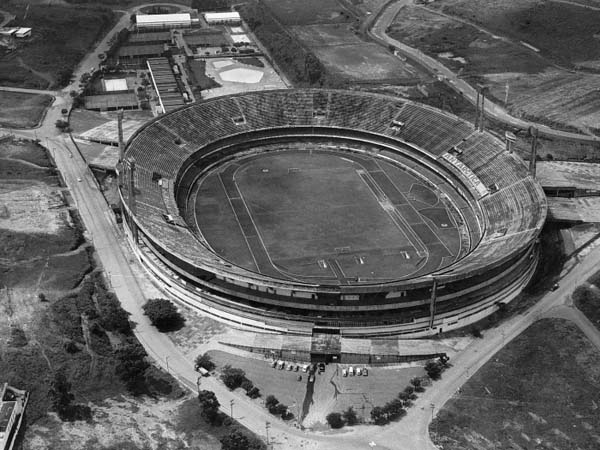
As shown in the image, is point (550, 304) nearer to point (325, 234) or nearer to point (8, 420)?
point (325, 234)

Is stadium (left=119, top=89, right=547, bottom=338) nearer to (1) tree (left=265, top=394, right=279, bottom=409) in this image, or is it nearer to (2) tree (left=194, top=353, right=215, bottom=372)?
(2) tree (left=194, top=353, right=215, bottom=372)

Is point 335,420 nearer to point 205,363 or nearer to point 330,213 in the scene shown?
point 205,363

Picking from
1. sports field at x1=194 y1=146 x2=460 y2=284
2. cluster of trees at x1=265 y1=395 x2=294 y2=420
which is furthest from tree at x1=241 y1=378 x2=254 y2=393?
sports field at x1=194 y1=146 x2=460 y2=284

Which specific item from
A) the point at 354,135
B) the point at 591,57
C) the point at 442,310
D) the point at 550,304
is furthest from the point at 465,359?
the point at 591,57

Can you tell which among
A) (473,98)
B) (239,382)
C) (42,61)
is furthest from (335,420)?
(42,61)

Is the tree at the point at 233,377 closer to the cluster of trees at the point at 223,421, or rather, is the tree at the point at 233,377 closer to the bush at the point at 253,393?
the bush at the point at 253,393
